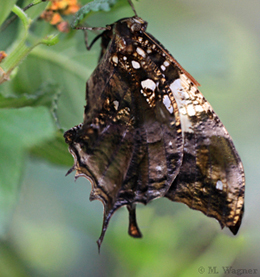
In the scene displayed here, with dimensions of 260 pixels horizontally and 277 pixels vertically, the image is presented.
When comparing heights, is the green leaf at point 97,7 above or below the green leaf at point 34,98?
above

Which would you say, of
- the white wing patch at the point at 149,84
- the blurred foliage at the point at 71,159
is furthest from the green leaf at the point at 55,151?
the white wing patch at the point at 149,84

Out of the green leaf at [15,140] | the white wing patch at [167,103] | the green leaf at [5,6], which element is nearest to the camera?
the green leaf at [5,6]

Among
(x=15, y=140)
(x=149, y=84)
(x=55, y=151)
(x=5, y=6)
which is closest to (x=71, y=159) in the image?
(x=55, y=151)

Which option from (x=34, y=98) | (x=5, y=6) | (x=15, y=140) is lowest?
(x=15, y=140)

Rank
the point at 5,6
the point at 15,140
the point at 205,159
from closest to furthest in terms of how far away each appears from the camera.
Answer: the point at 5,6 → the point at 15,140 → the point at 205,159

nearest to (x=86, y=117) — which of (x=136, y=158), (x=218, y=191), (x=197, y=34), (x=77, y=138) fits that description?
(x=77, y=138)

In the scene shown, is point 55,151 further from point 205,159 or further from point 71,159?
point 205,159

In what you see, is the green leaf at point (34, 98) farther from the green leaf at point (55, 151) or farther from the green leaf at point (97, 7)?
the green leaf at point (97, 7)
